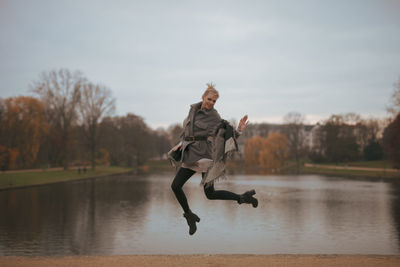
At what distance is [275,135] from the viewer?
261ft

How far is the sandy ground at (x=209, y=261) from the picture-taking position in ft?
24.9

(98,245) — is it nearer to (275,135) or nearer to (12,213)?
(12,213)

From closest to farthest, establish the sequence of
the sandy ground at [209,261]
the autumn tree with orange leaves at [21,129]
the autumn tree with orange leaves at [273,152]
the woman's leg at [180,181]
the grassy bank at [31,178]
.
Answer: the woman's leg at [180,181]
the sandy ground at [209,261]
the grassy bank at [31,178]
the autumn tree with orange leaves at [21,129]
the autumn tree with orange leaves at [273,152]

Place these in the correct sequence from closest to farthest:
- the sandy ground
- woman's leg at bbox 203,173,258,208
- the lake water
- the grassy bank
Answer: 1. woman's leg at bbox 203,173,258,208
2. the sandy ground
3. the lake water
4. the grassy bank

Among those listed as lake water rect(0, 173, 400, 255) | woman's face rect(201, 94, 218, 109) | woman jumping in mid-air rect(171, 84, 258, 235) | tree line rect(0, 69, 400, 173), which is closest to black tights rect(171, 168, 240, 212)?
woman jumping in mid-air rect(171, 84, 258, 235)

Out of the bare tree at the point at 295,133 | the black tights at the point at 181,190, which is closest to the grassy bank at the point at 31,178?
the black tights at the point at 181,190

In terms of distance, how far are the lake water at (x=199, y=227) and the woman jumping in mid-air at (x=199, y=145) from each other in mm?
7581

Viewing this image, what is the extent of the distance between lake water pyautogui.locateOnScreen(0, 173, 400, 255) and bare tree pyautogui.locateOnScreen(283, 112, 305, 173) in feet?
215

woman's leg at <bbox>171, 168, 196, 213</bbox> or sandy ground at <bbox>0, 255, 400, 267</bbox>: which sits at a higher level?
woman's leg at <bbox>171, 168, 196, 213</bbox>

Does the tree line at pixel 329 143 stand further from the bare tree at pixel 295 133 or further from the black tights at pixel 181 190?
the black tights at pixel 181 190

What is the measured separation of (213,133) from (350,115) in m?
94.6

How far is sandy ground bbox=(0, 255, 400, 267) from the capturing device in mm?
7586

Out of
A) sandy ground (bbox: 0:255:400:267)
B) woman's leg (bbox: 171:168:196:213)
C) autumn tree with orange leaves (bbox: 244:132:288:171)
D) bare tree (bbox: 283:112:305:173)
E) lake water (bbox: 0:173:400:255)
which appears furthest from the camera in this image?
bare tree (bbox: 283:112:305:173)

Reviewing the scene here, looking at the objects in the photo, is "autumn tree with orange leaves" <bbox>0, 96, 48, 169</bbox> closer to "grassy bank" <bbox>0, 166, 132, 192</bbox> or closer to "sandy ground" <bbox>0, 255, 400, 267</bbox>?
"grassy bank" <bbox>0, 166, 132, 192</bbox>
